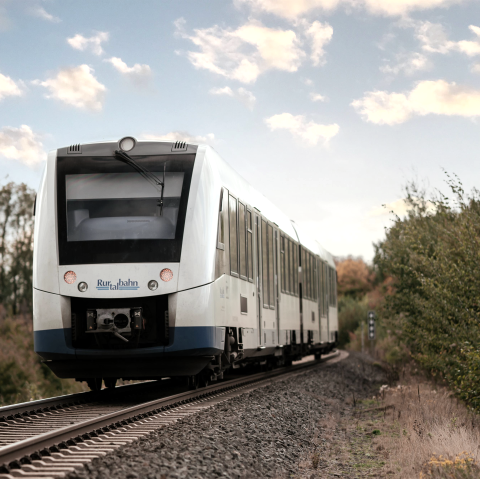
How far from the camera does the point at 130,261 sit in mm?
10391

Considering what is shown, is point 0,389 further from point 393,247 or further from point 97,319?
point 97,319

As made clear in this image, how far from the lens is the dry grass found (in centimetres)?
689

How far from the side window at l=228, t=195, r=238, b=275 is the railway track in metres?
2.13

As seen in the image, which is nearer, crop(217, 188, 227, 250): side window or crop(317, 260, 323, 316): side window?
crop(217, 188, 227, 250): side window

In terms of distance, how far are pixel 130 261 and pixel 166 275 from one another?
0.55 meters

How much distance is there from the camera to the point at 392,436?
1011cm

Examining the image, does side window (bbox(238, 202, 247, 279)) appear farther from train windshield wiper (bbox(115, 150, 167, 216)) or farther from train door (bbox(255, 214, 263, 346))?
train windshield wiper (bbox(115, 150, 167, 216))

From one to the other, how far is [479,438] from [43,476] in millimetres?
5841

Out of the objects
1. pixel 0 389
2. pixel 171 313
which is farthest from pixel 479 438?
pixel 0 389

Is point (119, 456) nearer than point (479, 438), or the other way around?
point (119, 456)

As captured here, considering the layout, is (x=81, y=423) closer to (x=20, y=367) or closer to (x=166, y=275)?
(x=166, y=275)

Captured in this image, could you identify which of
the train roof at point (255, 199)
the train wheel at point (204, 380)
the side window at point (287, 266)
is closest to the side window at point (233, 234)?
the train roof at point (255, 199)

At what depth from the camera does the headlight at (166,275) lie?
10.3 m

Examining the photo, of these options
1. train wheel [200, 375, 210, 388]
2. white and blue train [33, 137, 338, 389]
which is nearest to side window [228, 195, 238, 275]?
white and blue train [33, 137, 338, 389]
